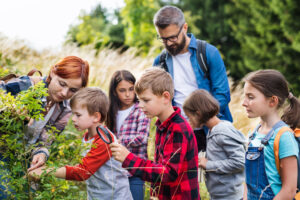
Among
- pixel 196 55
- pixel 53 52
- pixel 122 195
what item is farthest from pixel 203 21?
pixel 122 195

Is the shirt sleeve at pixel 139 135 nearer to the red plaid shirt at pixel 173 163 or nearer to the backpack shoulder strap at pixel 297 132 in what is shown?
the red plaid shirt at pixel 173 163

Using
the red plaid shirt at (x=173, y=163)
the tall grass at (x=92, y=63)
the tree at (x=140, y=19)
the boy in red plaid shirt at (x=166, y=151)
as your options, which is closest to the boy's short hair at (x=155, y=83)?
the boy in red plaid shirt at (x=166, y=151)

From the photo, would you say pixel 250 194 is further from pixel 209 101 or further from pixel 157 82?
pixel 157 82

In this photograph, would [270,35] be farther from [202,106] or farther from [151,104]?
[151,104]

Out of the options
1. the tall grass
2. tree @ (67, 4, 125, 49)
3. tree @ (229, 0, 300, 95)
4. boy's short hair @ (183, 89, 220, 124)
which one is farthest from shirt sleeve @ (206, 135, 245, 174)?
tree @ (67, 4, 125, 49)

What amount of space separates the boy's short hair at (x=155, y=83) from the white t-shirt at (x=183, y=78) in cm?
117

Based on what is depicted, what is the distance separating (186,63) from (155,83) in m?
1.37

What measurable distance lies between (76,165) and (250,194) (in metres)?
1.42

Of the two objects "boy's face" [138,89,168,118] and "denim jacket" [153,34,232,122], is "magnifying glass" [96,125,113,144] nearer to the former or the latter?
"boy's face" [138,89,168,118]

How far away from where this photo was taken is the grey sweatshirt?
120 inches

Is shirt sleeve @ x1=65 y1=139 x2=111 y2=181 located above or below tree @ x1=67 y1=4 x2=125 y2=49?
below

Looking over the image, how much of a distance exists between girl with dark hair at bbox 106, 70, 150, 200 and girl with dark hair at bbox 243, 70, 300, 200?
1.16 m

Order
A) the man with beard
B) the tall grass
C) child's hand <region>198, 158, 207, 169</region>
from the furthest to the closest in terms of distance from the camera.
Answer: the tall grass → the man with beard → child's hand <region>198, 158, 207, 169</region>

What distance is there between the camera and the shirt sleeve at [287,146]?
2.37 metres
